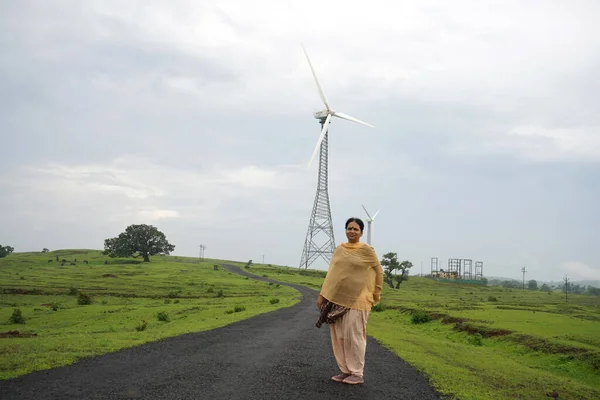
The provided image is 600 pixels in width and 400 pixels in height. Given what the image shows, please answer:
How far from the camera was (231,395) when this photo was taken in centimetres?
866

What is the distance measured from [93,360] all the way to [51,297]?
158ft

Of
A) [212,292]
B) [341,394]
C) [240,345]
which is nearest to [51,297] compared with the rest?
[212,292]

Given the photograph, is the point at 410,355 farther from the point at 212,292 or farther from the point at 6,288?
the point at 6,288

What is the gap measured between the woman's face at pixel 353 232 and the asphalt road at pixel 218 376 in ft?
11.3

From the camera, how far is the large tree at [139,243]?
133 meters

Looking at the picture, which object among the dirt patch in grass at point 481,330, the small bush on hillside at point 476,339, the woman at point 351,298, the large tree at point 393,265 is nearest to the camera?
the woman at point 351,298

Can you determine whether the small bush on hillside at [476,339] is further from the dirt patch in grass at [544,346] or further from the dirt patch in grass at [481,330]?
the dirt patch in grass at [544,346]

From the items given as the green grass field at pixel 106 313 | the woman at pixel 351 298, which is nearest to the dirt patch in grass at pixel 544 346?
the woman at pixel 351 298

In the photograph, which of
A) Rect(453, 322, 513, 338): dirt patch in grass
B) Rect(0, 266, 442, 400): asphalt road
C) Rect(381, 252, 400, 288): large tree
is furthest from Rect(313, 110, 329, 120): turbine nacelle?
Rect(0, 266, 442, 400): asphalt road

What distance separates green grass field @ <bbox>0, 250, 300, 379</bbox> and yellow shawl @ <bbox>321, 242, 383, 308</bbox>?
24.3ft

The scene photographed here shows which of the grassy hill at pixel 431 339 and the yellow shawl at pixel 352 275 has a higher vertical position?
the yellow shawl at pixel 352 275

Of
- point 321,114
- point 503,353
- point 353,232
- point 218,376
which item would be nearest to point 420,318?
point 503,353

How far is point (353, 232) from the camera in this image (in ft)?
36.4

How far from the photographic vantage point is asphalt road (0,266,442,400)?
8867mm
